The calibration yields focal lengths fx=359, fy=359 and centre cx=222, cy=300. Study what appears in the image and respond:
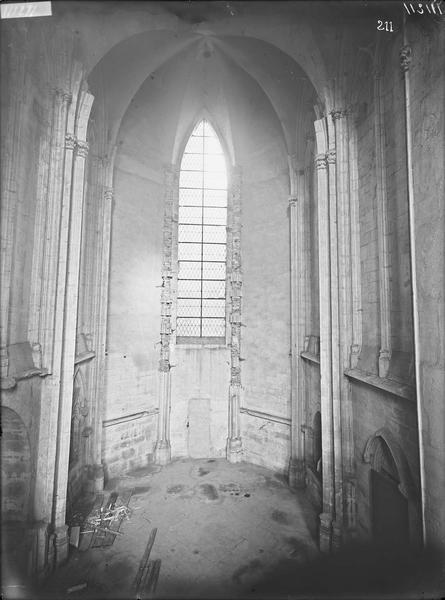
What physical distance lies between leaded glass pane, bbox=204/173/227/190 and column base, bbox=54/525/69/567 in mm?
10550

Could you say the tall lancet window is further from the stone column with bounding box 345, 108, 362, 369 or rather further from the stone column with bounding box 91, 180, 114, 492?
the stone column with bounding box 345, 108, 362, 369

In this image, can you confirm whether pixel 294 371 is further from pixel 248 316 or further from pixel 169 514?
pixel 169 514

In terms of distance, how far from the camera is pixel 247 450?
38.6ft

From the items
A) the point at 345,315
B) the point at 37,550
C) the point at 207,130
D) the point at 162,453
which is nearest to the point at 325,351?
the point at 345,315

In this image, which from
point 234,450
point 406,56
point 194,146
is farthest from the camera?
point 194,146

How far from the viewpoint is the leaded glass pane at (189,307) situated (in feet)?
40.7

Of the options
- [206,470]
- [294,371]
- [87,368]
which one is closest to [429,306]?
[294,371]

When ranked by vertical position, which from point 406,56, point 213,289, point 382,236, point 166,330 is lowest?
point 166,330

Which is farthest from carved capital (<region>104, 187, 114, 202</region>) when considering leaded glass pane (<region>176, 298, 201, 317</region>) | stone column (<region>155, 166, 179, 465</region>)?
leaded glass pane (<region>176, 298, 201, 317</region>)

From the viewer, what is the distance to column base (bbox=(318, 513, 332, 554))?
7086 mm

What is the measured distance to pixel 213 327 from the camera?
12.5 metres

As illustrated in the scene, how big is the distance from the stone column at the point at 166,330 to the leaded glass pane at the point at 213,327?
4.14 feet

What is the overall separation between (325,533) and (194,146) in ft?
39.2

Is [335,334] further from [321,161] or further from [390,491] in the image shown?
[321,161]
